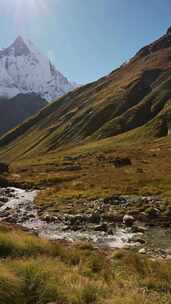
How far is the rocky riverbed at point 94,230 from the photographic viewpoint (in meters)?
26.0

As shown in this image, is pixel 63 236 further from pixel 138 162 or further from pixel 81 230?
pixel 138 162

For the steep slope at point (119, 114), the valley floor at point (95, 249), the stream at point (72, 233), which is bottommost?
the stream at point (72, 233)

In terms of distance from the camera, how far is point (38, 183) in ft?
236

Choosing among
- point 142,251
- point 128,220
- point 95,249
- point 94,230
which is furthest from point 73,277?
point 128,220

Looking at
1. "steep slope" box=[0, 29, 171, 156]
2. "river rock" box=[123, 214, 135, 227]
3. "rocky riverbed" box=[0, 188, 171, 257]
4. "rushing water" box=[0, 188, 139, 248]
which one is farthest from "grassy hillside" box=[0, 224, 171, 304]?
"steep slope" box=[0, 29, 171, 156]

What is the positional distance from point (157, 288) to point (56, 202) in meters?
34.8

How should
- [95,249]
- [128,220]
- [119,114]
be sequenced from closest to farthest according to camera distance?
[95,249] < [128,220] < [119,114]

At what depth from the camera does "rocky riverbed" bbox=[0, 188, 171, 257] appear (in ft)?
85.5

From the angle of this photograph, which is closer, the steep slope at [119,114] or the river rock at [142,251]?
the river rock at [142,251]

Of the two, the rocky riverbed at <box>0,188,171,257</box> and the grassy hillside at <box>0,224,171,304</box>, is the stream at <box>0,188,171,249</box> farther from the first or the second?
the grassy hillside at <box>0,224,171,304</box>

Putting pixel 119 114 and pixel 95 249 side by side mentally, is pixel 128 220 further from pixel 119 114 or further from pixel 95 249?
pixel 119 114

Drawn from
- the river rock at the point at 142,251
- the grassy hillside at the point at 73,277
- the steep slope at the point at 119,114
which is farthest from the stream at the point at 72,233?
the steep slope at the point at 119,114

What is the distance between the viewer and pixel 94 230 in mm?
30750

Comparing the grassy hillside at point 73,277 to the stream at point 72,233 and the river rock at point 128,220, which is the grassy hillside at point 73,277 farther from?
the river rock at point 128,220
